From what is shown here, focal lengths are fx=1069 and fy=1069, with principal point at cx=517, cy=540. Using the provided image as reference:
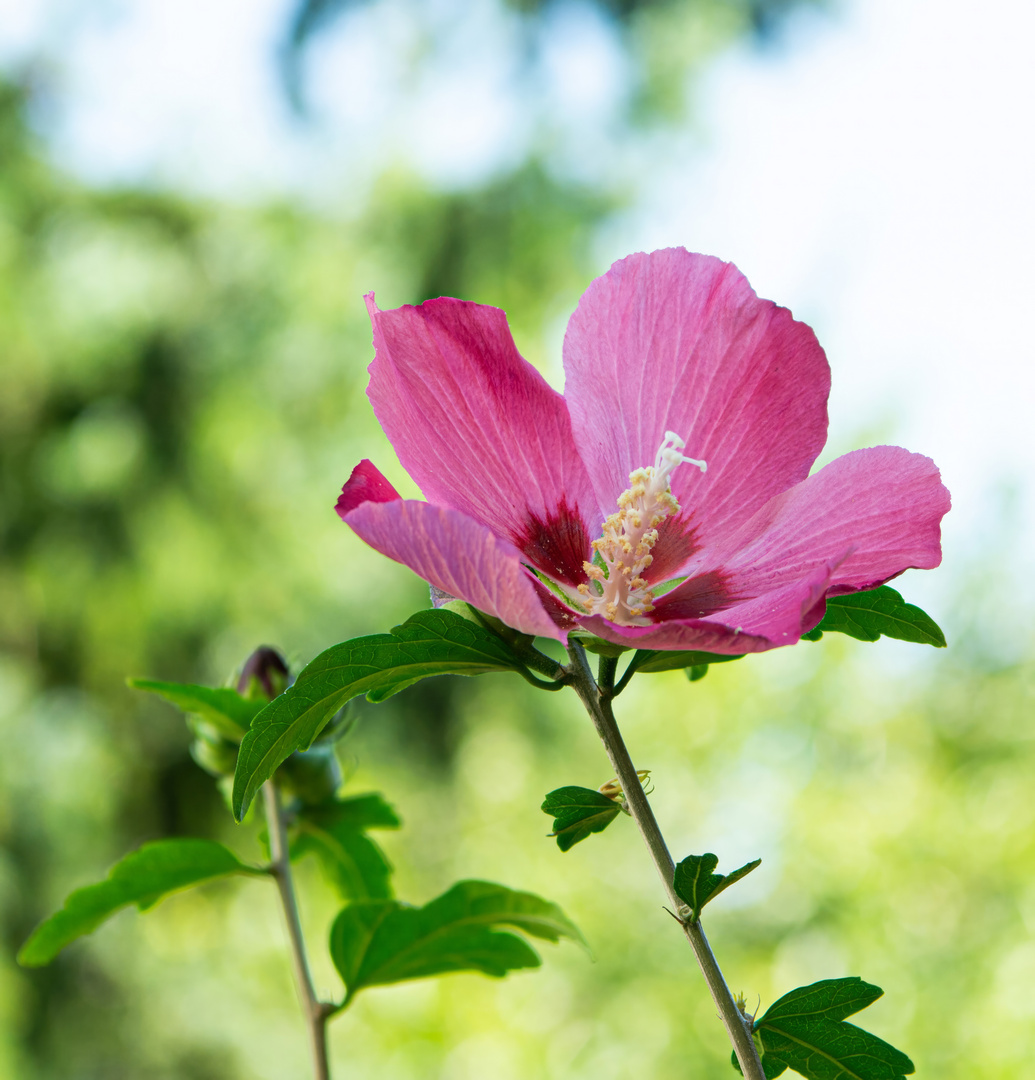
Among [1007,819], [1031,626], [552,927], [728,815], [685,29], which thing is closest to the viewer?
[552,927]

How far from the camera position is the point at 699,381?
307 mm

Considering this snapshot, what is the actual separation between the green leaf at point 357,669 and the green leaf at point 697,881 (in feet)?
0.21

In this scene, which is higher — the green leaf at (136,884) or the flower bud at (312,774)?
the flower bud at (312,774)

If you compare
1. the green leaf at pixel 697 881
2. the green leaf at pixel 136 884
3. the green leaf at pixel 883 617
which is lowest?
the green leaf at pixel 697 881

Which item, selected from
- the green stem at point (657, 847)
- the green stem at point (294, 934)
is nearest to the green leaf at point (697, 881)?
the green stem at point (657, 847)

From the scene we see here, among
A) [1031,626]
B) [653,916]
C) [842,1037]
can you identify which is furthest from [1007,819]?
[842,1037]

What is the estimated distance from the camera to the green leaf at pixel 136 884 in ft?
1.52

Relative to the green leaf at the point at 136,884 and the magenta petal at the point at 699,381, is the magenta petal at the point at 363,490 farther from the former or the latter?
the green leaf at the point at 136,884

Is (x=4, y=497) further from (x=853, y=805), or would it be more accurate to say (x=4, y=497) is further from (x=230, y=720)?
(x=230, y=720)

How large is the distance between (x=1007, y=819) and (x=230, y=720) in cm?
319

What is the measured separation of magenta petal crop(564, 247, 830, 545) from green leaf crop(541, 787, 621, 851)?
0.09m

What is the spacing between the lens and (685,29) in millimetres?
4637

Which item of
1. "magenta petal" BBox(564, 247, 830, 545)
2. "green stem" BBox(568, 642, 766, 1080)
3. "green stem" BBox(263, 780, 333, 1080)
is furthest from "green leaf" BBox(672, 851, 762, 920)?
"green stem" BBox(263, 780, 333, 1080)

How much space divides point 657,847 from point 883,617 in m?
0.11
